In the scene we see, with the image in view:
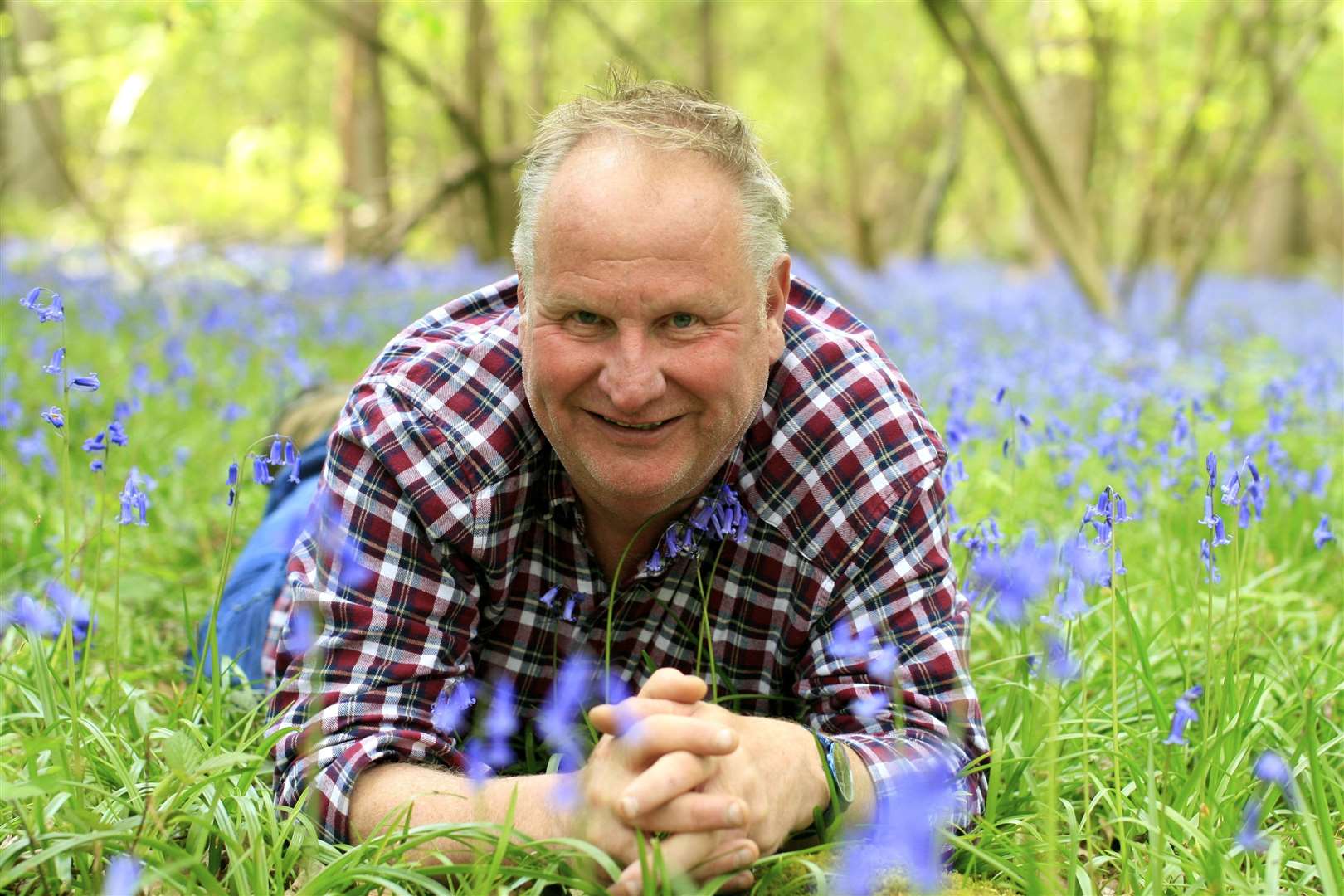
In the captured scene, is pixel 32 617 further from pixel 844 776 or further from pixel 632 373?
pixel 844 776

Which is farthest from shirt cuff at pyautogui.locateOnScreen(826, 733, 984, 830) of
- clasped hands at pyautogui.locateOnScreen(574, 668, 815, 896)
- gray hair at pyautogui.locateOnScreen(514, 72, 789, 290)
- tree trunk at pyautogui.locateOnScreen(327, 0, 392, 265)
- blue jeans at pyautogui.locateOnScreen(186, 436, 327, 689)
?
tree trunk at pyautogui.locateOnScreen(327, 0, 392, 265)

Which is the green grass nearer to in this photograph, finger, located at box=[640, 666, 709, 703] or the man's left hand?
the man's left hand

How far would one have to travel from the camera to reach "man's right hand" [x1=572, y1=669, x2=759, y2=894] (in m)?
1.78

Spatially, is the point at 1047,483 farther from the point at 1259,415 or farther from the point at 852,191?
the point at 852,191

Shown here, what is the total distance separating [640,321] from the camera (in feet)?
6.72

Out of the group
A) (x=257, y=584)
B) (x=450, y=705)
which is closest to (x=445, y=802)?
(x=450, y=705)

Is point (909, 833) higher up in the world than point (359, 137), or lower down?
lower down

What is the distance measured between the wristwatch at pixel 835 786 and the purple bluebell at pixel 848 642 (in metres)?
0.15

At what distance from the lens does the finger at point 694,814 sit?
1.79 meters

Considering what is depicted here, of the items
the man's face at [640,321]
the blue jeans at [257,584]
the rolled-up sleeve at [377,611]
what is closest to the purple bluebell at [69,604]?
the rolled-up sleeve at [377,611]

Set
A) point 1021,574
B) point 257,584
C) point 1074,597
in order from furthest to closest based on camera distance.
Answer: point 257,584 → point 1074,597 → point 1021,574

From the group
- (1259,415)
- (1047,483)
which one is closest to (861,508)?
(1047,483)

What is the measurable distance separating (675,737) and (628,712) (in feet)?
0.27

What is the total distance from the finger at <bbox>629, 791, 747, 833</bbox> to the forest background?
1.44 metres
